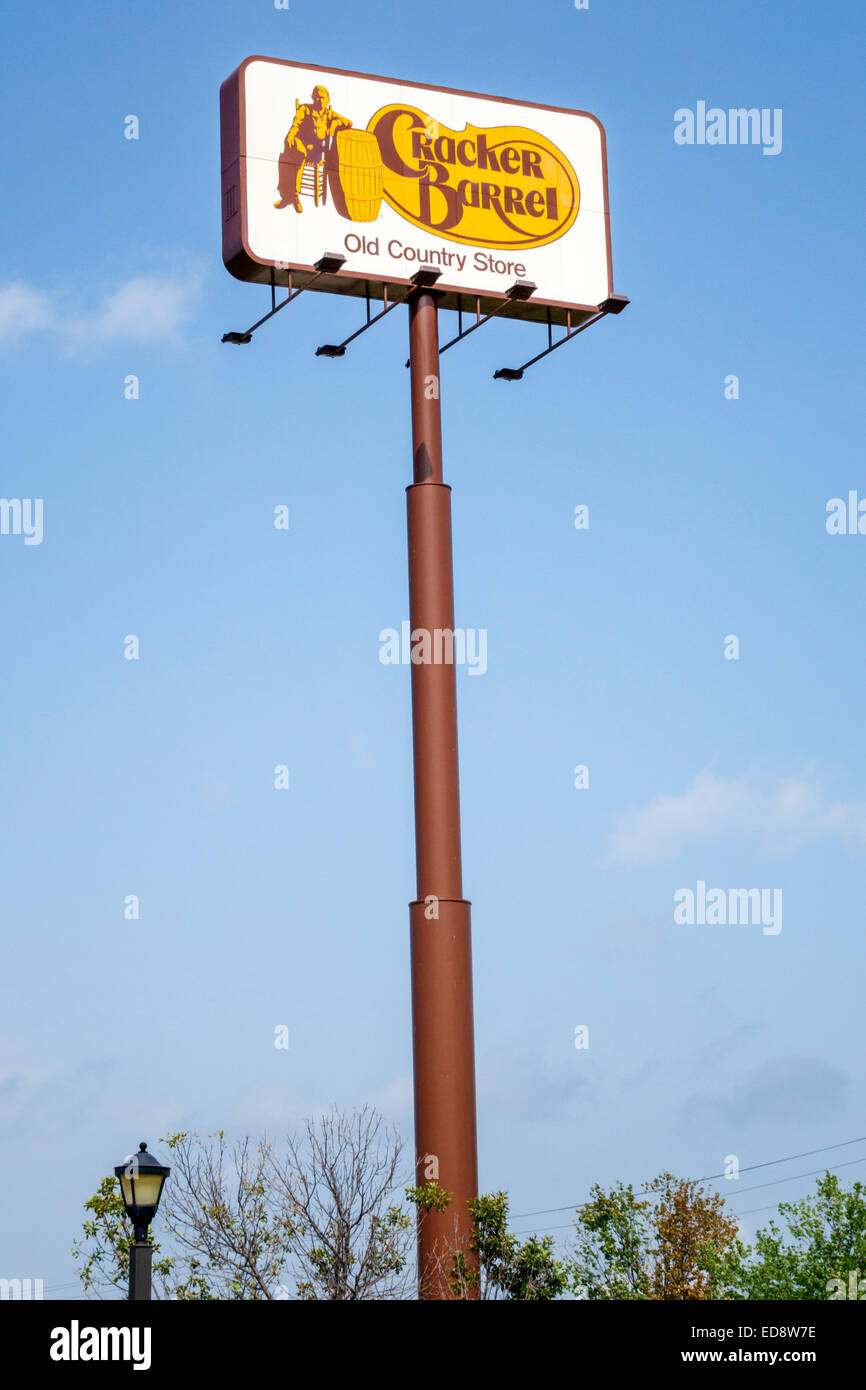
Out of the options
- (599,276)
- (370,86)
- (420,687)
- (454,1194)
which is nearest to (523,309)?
(599,276)

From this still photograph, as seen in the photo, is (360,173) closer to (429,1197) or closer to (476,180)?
(476,180)

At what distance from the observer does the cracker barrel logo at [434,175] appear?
93.6 ft

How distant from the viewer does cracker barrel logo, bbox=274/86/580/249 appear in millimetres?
28531

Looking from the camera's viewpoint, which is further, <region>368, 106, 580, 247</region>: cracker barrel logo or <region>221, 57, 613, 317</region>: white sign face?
<region>368, 106, 580, 247</region>: cracker barrel logo

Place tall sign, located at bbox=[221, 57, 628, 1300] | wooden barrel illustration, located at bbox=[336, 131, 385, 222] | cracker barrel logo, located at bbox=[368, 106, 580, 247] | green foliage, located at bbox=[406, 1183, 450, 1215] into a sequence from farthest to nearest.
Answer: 1. cracker barrel logo, located at bbox=[368, 106, 580, 247]
2. wooden barrel illustration, located at bbox=[336, 131, 385, 222]
3. tall sign, located at bbox=[221, 57, 628, 1300]
4. green foliage, located at bbox=[406, 1183, 450, 1215]

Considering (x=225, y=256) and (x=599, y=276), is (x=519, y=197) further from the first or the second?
(x=225, y=256)

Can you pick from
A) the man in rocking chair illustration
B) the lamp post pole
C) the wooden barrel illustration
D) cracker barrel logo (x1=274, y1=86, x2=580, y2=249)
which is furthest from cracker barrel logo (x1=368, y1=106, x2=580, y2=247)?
the lamp post pole

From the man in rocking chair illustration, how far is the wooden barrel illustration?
0.80 feet

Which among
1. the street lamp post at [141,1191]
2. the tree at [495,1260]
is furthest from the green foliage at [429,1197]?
the street lamp post at [141,1191]

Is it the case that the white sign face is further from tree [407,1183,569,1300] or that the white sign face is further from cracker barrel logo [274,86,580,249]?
tree [407,1183,569,1300]

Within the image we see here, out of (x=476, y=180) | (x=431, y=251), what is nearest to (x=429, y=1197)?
(x=431, y=251)
